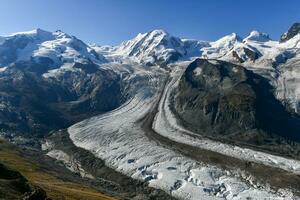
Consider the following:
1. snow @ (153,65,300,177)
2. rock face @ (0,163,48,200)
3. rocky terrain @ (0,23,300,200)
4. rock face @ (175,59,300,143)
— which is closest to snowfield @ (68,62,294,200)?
rocky terrain @ (0,23,300,200)

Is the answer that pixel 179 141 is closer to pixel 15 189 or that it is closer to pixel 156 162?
pixel 156 162

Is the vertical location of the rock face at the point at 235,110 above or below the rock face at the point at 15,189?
above

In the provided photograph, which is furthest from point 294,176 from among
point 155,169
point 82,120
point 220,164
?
point 82,120

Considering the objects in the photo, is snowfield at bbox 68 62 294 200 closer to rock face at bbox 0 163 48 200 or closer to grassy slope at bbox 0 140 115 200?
grassy slope at bbox 0 140 115 200

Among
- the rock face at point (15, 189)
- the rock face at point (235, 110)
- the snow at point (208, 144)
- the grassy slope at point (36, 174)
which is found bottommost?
the grassy slope at point (36, 174)

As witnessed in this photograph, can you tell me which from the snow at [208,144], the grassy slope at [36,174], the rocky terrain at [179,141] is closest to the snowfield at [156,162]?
the rocky terrain at [179,141]

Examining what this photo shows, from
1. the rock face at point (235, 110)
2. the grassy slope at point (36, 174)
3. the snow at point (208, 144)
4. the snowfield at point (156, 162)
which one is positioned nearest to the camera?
the grassy slope at point (36, 174)

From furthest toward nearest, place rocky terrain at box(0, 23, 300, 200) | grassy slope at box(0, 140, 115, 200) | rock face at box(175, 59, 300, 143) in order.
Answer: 1. rock face at box(175, 59, 300, 143)
2. rocky terrain at box(0, 23, 300, 200)
3. grassy slope at box(0, 140, 115, 200)

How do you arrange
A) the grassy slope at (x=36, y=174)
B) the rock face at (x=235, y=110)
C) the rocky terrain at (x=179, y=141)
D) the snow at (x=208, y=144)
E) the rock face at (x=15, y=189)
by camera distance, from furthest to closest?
the rock face at (x=235, y=110)
the snow at (x=208, y=144)
the rocky terrain at (x=179, y=141)
the grassy slope at (x=36, y=174)
the rock face at (x=15, y=189)

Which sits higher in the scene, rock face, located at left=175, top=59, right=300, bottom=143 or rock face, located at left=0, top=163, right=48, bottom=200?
rock face, located at left=175, top=59, right=300, bottom=143

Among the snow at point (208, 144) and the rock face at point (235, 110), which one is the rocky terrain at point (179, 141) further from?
the rock face at point (235, 110)
